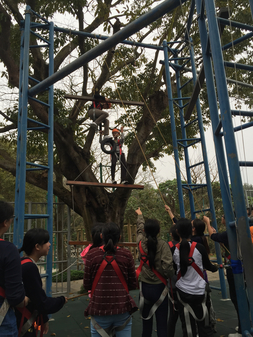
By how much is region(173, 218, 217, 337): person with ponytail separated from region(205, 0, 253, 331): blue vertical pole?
51 centimetres

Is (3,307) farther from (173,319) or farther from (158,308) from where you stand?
(173,319)

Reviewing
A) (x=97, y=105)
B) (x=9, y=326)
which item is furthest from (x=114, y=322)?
(x=97, y=105)

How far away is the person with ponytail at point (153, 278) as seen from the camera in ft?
8.87

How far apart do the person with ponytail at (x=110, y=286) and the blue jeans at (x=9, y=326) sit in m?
0.67

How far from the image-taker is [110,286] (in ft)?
7.46

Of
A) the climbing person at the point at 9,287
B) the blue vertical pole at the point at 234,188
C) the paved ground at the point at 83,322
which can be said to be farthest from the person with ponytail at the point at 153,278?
the climbing person at the point at 9,287

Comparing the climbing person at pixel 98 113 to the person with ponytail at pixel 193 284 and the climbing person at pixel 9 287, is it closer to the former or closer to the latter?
the person with ponytail at pixel 193 284

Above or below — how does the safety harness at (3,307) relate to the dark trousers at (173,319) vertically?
above

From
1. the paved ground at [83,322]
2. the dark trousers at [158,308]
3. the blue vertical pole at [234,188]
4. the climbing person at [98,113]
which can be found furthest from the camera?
the climbing person at [98,113]

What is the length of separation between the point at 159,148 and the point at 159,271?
24.5 ft

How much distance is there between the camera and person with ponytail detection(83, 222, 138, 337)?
225cm

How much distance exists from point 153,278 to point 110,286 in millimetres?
648

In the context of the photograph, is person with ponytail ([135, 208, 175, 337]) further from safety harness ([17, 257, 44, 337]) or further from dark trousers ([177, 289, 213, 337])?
safety harness ([17, 257, 44, 337])

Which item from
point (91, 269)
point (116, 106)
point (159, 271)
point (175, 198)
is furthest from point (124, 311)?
point (175, 198)
